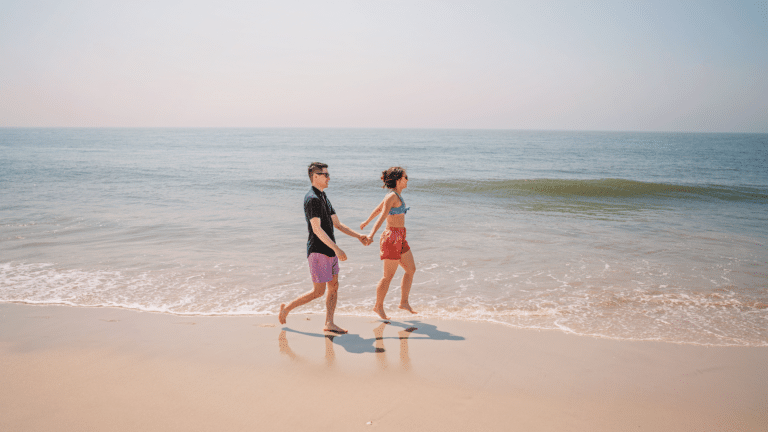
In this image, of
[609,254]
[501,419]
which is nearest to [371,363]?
[501,419]

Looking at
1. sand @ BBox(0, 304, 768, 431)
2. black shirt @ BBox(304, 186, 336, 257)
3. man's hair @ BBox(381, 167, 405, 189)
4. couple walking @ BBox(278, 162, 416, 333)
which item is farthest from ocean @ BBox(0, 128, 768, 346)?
man's hair @ BBox(381, 167, 405, 189)

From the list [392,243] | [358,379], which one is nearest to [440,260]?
[392,243]

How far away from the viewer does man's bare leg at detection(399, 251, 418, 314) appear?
5.35 m

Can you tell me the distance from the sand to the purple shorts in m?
0.70

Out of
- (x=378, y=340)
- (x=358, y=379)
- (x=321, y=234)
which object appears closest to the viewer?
(x=358, y=379)

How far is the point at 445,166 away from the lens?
33031 millimetres

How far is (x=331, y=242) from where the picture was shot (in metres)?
4.41

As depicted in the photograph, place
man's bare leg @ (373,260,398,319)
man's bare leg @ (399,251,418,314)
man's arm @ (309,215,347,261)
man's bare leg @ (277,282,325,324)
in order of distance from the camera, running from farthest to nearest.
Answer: man's bare leg @ (399,251,418,314)
man's bare leg @ (373,260,398,319)
man's bare leg @ (277,282,325,324)
man's arm @ (309,215,347,261)

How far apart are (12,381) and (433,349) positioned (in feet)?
12.6

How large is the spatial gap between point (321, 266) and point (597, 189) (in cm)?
2123

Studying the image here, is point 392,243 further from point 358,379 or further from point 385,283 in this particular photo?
point 358,379

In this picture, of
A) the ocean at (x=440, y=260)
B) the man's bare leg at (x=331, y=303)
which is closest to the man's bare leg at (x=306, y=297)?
the man's bare leg at (x=331, y=303)

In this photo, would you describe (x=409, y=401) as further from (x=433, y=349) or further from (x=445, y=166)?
(x=445, y=166)

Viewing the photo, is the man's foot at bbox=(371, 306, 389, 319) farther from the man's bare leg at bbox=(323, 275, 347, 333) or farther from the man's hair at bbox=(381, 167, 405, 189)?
the man's hair at bbox=(381, 167, 405, 189)
